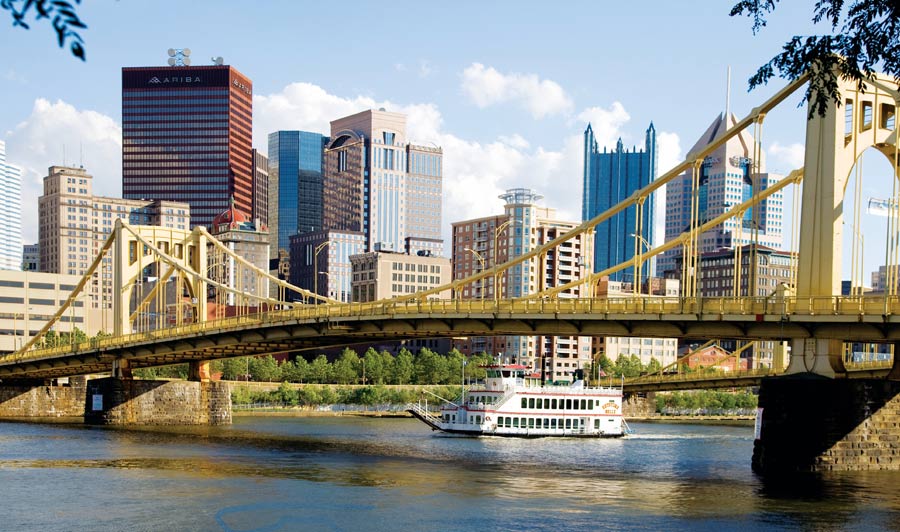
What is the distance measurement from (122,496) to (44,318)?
5244 inches

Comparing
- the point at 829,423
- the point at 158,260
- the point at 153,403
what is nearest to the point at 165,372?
the point at 158,260

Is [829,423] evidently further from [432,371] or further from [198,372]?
[432,371]

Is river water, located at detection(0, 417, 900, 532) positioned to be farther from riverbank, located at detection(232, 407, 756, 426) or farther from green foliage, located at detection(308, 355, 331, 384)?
green foliage, located at detection(308, 355, 331, 384)

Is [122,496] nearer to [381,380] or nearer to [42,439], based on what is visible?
[42,439]

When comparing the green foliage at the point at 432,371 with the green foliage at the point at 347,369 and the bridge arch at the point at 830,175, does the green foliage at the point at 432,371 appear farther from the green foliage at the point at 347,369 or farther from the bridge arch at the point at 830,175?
the bridge arch at the point at 830,175

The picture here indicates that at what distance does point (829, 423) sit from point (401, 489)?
20.8 m

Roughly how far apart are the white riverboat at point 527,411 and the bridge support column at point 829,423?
3822 centimetres

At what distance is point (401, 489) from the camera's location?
57844mm

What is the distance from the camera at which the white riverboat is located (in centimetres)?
9962

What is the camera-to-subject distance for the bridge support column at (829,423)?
200 feet

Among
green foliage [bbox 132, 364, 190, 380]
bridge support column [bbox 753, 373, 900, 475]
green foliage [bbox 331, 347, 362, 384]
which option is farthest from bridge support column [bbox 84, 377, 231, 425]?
green foliage [bbox 331, 347, 362, 384]

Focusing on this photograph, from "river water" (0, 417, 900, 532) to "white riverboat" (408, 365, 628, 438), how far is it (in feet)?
33.0

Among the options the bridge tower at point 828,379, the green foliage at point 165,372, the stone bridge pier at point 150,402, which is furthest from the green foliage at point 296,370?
the bridge tower at point 828,379

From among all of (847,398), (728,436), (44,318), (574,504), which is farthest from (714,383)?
(44,318)
